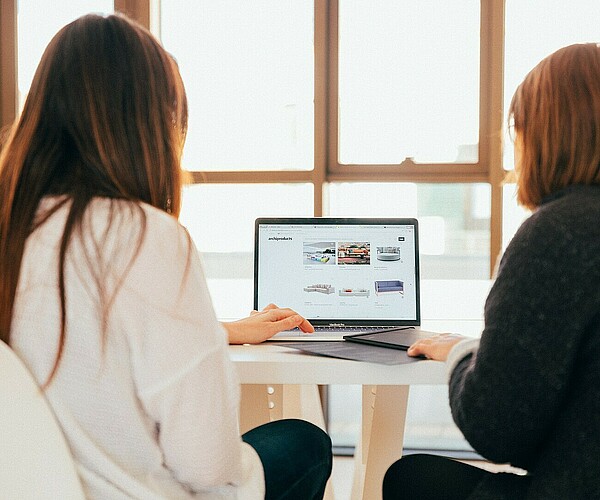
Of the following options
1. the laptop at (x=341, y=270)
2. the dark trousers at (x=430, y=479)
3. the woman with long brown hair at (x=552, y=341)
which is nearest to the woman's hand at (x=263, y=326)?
the laptop at (x=341, y=270)

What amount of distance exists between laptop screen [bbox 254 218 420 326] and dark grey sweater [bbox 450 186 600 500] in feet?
2.91

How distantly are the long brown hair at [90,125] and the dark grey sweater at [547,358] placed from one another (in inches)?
19.7

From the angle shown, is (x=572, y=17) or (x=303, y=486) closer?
(x=303, y=486)

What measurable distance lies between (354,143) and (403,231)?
1.14 meters

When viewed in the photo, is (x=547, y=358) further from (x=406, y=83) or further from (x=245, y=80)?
(x=245, y=80)

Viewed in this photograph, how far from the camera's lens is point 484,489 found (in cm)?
109

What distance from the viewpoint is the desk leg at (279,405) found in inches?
76.0

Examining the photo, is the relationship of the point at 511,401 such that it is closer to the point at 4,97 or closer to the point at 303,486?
the point at 303,486

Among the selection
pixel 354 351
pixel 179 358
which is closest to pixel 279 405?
pixel 354 351

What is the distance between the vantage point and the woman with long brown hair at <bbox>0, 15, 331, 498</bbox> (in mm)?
914

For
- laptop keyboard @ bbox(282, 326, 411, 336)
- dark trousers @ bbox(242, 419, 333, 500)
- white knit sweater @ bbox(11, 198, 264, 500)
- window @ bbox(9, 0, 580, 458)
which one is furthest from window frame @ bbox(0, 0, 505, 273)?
white knit sweater @ bbox(11, 198, 264, 500)

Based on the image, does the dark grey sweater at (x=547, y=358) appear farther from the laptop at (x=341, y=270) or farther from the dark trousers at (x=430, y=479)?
the laptop at (x=341, y=270)

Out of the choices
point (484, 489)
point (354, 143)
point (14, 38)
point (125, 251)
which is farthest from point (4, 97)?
point (484, 489)

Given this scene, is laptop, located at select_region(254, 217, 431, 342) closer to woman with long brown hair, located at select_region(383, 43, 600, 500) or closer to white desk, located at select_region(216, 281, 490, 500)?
white desk, located at select_region(216, 281, 490, 500)
